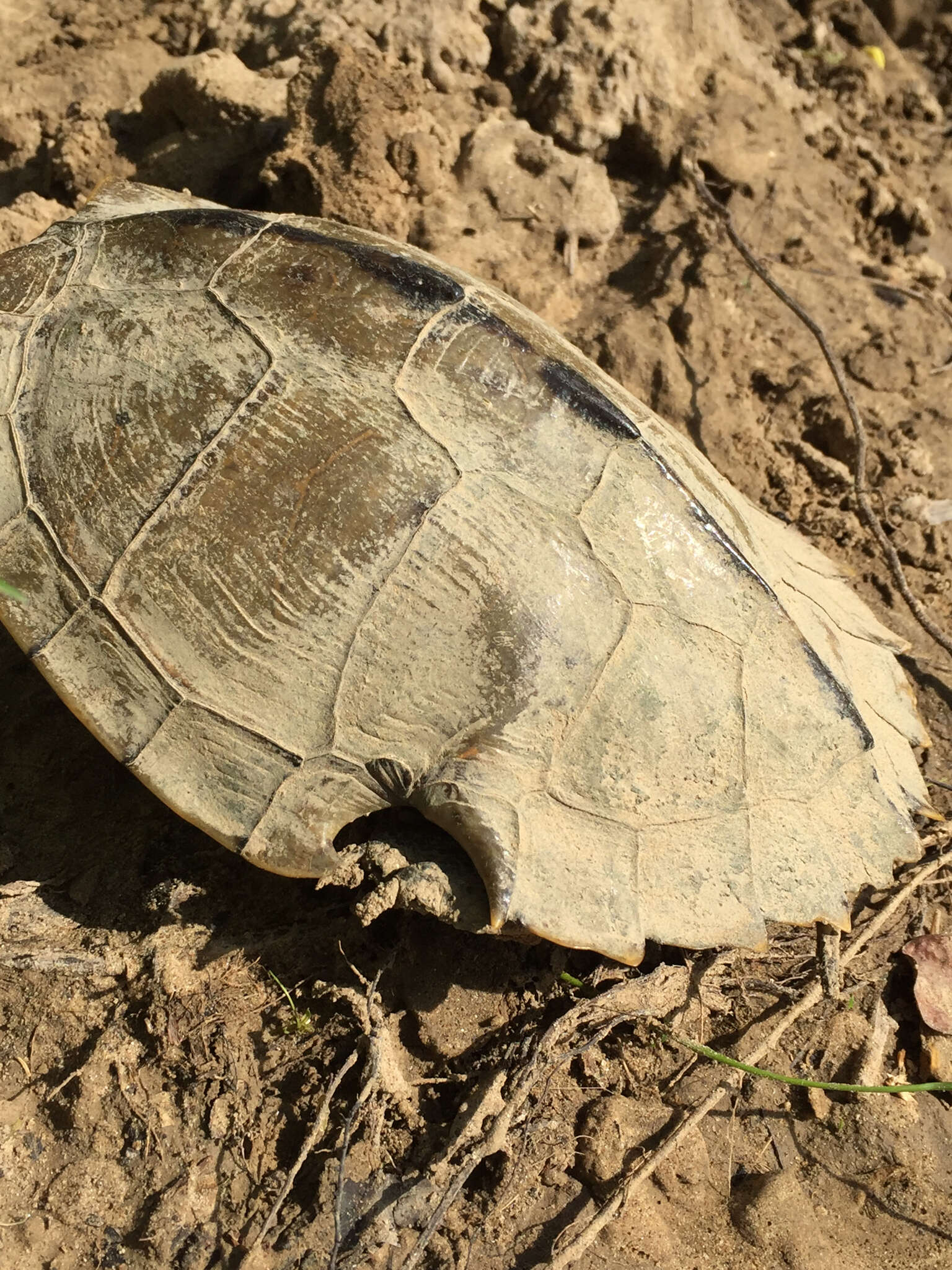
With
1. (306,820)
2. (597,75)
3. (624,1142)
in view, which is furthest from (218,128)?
(624,1142)

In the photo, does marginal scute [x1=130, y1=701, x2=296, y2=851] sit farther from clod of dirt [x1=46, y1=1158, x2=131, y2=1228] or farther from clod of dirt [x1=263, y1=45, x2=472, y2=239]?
clod of dirt [x1=263, y1=45, x2=472, y2=239]

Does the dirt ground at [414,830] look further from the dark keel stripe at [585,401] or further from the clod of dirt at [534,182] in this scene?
the dark keel stripe at [585,401]

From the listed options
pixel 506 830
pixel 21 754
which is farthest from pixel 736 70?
pixel 21 754

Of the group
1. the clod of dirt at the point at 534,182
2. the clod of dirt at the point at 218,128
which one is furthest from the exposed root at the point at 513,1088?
the clod of dirt at the point at 218,128

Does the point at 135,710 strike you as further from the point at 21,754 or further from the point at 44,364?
the point at 44,364

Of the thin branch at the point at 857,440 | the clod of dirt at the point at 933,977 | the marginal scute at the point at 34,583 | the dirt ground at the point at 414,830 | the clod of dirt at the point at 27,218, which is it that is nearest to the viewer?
the dirt ground at the point at 414,830
